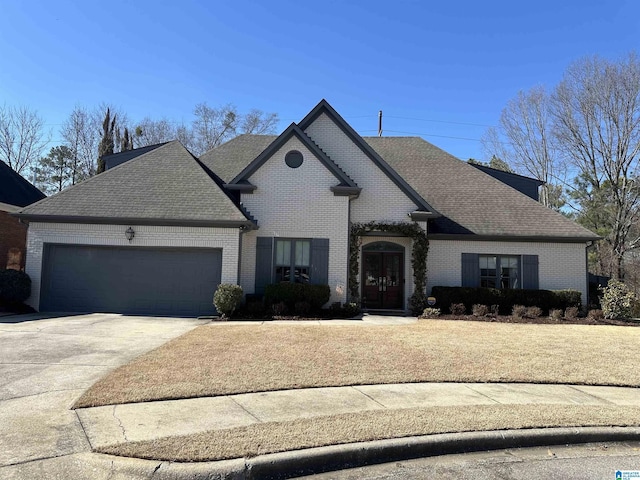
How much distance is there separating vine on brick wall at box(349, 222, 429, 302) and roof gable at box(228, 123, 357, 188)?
183cm

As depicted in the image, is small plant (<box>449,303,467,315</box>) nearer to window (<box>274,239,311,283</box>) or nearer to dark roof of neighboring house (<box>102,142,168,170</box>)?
window (<box>274,239,311,283</box>)

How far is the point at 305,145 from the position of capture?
1580 centimetres

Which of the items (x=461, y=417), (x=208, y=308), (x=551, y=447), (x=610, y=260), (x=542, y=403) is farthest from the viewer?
(x=610, y=260)

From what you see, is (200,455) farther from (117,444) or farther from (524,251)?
(524,251)

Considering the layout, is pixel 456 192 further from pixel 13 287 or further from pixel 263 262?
pixel 13 287

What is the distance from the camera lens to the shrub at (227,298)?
13320 millimetres

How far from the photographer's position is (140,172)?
16.6 m

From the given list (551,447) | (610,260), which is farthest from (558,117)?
(551,447)

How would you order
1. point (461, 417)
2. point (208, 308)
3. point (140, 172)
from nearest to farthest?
point (461, 417)
point (208, 308)
point (140, 172)

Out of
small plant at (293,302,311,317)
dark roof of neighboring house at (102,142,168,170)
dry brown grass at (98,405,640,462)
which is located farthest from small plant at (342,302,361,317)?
dark roof of neighboring house at (102,142,168,170)

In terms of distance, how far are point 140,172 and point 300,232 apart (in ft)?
22.1

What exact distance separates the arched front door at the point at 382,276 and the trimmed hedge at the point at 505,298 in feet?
5.56

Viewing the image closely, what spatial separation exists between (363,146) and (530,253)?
25.6 feet

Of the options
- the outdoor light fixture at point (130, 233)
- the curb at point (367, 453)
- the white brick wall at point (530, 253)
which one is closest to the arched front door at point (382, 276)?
the white brick wall at point (530, 253)
